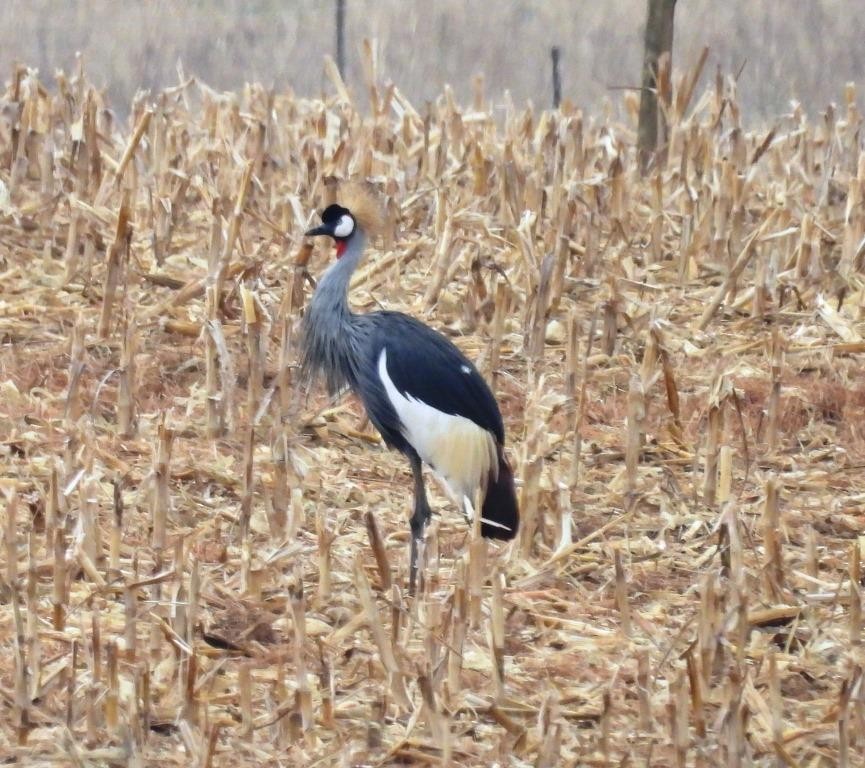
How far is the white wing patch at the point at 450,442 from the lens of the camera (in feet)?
20.3

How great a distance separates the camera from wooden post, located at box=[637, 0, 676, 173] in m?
11.3

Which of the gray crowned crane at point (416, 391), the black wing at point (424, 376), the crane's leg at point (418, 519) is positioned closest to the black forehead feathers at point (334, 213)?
the gray crowned crane at point (416, 391)

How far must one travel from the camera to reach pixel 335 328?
644 centimetres

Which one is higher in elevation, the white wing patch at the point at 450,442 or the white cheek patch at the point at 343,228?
the white cheek patch at the point at 343,228

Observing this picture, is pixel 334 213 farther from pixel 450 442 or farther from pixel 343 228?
pixel 450 442

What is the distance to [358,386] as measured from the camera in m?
6.45

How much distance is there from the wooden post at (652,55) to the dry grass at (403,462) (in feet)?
1.14

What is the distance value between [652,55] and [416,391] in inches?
228

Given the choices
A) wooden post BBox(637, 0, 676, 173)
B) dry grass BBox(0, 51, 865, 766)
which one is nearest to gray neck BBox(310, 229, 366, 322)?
dry grass BBox(0, 51, 865, 766)

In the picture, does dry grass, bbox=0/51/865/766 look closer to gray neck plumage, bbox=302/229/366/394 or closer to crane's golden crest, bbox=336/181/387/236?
gray neck plumage, bbox=302/229/366/394

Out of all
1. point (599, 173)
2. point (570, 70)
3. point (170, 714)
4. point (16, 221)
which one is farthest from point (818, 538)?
point (570, 70)

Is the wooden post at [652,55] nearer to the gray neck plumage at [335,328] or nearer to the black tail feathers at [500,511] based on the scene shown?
the gray neck plumage at [335,328]

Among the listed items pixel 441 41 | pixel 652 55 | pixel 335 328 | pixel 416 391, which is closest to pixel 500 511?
pixel 416 391

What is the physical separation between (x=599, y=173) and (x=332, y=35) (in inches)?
440
